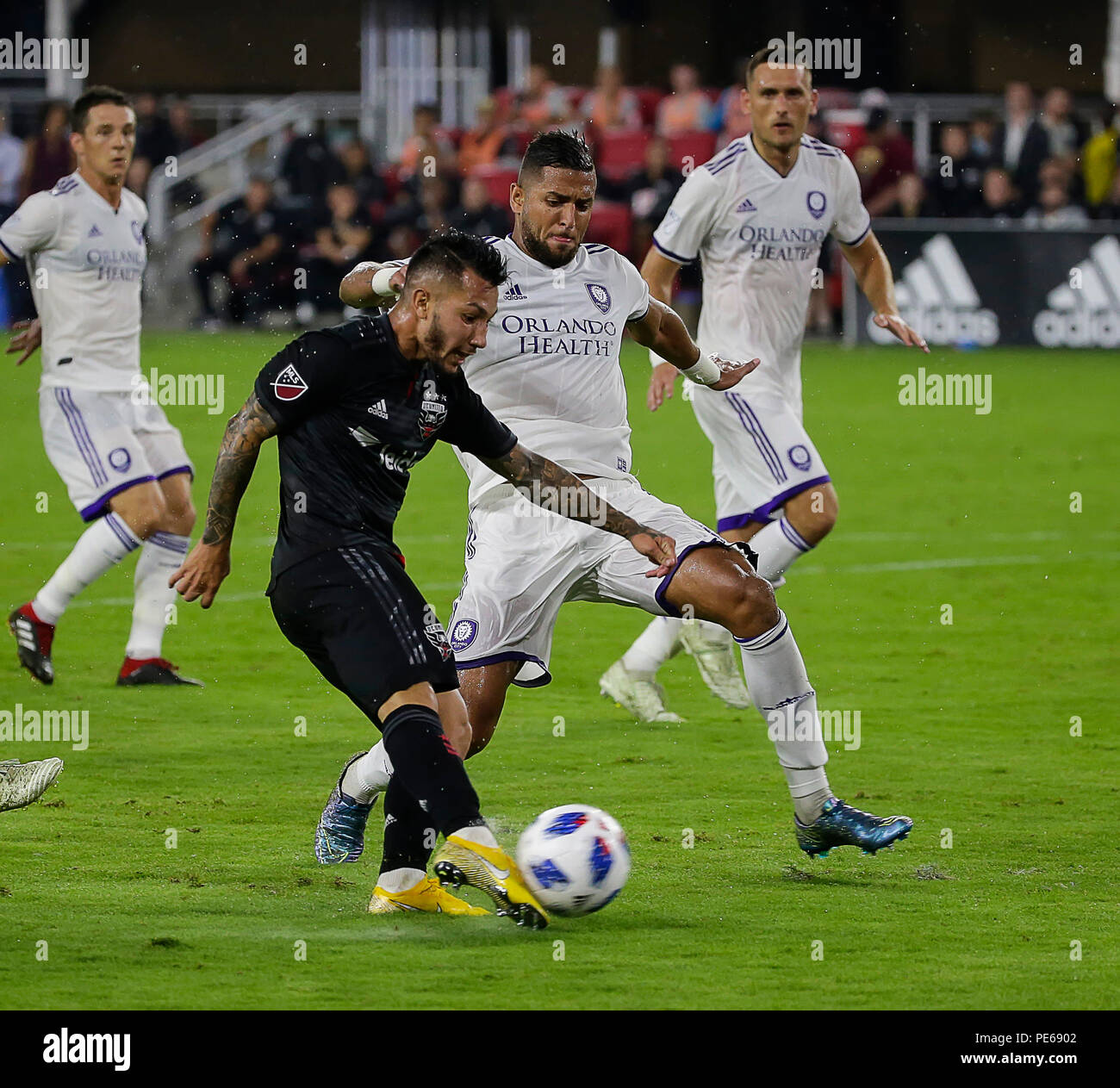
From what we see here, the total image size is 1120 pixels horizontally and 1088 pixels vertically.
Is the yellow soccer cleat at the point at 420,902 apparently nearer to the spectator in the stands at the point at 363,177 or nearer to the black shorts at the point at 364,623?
the black shorts at the point at 364,623

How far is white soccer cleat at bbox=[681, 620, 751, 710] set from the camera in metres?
8.70

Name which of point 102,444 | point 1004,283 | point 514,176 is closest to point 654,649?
point 102,444

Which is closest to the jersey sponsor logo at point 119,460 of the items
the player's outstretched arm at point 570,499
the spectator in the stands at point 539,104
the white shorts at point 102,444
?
the white shorts at point 102,444

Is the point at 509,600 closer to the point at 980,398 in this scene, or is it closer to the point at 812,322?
the point at 980,398

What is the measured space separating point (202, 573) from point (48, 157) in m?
19.9

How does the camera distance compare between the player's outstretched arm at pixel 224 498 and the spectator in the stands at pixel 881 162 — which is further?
the spectator in the stands at pixel 881 162

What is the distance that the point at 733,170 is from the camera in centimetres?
874

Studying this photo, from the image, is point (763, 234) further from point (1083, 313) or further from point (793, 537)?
point (1083, 313)

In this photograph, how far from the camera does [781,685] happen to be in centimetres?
609

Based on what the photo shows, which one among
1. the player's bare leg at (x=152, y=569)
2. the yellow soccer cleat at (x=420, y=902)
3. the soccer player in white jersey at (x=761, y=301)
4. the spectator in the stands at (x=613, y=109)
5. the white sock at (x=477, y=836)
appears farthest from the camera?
the spectator in the stands at (x=613, y=109)

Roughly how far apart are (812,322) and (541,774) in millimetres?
16883

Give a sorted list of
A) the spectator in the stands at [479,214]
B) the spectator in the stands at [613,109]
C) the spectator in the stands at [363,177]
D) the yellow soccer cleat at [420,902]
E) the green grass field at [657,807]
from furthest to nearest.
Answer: the spectator in the stands at [613,109], the spectator in the stands at [363,177], the spectator in the stands at [479,214], the yellow soccer cleat at [420,902], the green grass field at [657,807]

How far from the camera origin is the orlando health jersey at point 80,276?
30.3 ft

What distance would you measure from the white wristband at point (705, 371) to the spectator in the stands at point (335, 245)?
16.8m
